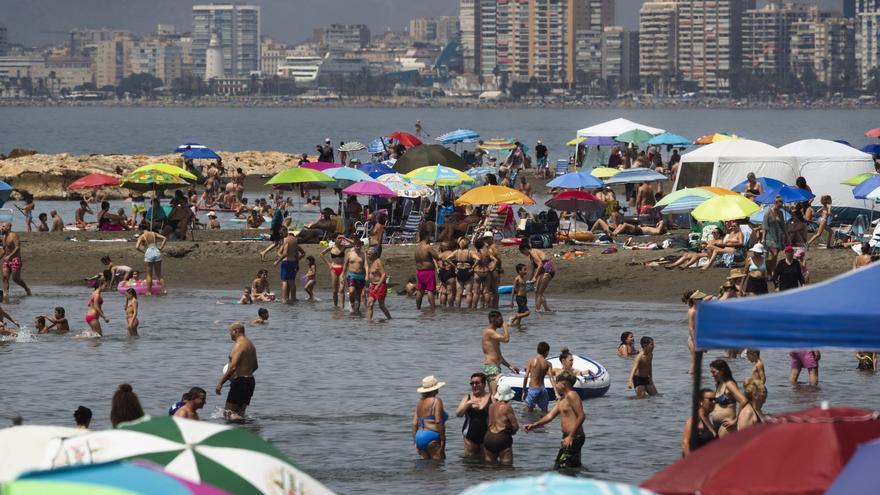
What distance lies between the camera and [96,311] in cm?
2239

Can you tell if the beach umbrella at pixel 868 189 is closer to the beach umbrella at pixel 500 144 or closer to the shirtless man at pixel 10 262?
the shirtless man at pixel 10 262

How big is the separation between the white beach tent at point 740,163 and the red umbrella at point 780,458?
2493cm

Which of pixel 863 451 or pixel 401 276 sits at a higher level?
pixel 863 451

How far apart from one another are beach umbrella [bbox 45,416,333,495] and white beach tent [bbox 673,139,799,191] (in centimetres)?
2547

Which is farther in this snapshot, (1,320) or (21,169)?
(21,169)

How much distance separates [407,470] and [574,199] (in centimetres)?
1602

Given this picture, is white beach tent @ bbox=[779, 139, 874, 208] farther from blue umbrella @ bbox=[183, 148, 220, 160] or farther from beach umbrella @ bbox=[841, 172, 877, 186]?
blue umbrella @ bbox=[183, 148, 220, 160]

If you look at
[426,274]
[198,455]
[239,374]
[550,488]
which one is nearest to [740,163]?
[426,274]

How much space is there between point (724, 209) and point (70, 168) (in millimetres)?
31277

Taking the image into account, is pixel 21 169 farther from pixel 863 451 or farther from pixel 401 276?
pixel 863 451

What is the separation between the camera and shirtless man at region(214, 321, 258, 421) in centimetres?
1593

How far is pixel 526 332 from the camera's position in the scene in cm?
2283

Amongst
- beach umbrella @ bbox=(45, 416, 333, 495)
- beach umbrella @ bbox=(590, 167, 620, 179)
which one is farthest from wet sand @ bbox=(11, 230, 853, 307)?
beach umbrella @ bbox=(45, 416, 333, 495)

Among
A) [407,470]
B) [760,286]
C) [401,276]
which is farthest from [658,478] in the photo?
[401,276]
